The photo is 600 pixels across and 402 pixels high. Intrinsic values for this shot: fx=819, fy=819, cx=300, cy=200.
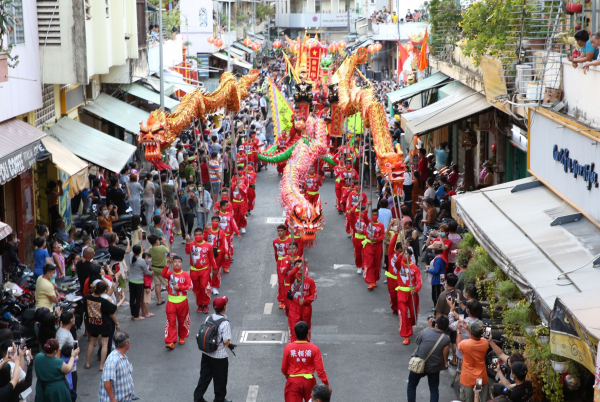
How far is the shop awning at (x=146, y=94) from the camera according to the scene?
26.9 metres

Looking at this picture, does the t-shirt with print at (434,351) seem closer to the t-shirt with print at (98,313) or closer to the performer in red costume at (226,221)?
the t-shirt with print at (98,313)

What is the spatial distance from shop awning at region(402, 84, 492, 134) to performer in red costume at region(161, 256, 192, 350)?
755cm

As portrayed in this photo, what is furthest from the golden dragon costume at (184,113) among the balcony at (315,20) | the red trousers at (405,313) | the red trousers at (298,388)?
the balcony at (315,20)

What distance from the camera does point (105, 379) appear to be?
8.59 m

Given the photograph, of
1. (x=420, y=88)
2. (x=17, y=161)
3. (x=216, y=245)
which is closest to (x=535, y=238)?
(x=216, y=245)

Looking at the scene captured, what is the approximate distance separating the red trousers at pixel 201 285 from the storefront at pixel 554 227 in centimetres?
428

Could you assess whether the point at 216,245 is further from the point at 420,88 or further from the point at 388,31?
the point at 388,31

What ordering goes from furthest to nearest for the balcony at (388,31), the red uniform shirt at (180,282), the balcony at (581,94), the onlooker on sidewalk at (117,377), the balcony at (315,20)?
the balcony at (315,20) → the balcony at (388,31) → the red uniform shirt at (180,282) → the balcony at (581,94) → the onlooker on sidewalk at (117,377)

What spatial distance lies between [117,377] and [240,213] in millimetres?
10815

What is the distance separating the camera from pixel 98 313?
10945 millimetres

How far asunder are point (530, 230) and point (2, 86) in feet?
30.3

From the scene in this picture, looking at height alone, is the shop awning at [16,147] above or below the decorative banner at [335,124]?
above

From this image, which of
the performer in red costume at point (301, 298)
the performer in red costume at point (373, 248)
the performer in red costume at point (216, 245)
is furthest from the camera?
the performer in red costume at point (216, 245)

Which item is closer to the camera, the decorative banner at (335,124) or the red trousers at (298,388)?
the red trousers at (298,388)
